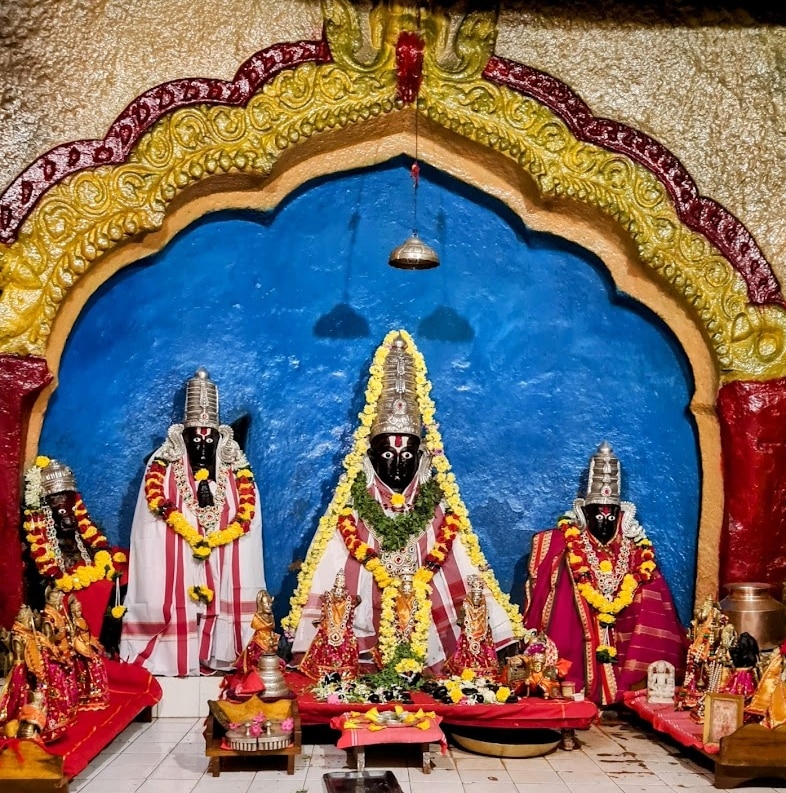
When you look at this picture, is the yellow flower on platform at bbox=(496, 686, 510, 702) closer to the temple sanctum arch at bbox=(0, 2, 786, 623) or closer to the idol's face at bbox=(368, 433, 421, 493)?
the idol's face at bbox=(368, 433, 421, 493)

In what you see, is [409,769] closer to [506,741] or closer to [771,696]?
[506,741]

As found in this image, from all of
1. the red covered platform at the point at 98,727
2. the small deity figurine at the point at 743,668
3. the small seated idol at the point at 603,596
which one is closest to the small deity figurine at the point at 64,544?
the red covered platform at the point at 98,727

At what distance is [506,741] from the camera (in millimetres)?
6398

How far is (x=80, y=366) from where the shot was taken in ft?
25.3

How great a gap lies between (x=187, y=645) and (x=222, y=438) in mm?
1383

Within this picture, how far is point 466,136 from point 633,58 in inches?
51.4

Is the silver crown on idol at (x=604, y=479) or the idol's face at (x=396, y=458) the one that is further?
the silver crown on idol at (x=604, y=479)

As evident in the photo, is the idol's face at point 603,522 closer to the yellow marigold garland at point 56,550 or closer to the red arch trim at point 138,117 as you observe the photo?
the yellow marigold garland at point 56,550

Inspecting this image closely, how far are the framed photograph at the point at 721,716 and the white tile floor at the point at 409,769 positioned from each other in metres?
0.25

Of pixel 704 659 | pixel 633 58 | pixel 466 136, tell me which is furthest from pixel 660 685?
pixel 633 58

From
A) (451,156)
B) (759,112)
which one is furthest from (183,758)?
(759,112)

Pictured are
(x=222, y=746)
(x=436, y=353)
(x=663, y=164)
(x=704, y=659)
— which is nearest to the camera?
(x=222, y=746)

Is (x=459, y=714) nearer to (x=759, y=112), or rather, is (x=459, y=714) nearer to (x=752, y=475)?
(x=752, y=475)

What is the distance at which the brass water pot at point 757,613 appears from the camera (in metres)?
6.93
